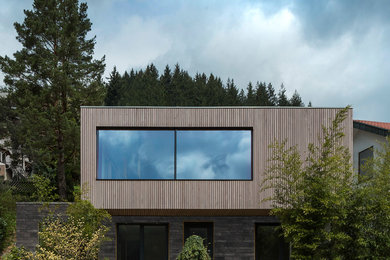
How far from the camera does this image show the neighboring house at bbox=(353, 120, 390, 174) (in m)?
17.2

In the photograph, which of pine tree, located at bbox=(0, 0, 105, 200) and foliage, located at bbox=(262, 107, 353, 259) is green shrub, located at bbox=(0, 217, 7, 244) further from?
foliage, located at bbox=(262, 107, 353, 259)

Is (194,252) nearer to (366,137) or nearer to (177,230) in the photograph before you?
(177,230)

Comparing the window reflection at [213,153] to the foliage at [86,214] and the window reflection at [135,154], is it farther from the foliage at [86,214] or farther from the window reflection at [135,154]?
the foliage at [86,214]

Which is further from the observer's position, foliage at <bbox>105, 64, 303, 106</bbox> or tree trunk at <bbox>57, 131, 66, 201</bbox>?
foliage at <bbox>105, 64, 303, 106</bbox>

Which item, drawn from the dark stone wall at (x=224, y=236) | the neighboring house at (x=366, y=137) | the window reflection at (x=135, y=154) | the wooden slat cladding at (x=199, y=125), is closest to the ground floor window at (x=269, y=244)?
the dark stone wall at (x=224, y=236)

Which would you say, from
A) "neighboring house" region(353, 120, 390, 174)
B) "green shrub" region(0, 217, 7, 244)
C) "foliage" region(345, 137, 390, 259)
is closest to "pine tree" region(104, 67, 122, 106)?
"green shrub" region(0, 217, 7, 244)

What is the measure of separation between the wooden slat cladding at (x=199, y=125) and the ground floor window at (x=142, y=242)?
74.5 inches

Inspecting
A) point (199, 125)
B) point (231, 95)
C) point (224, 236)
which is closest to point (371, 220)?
point (199, 125)

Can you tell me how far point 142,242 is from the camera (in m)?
15.8

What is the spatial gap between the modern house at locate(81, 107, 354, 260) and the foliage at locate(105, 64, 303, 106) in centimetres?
3033

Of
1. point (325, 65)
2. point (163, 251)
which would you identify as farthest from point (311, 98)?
point (163, 251)

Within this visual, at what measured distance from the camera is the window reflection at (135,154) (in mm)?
14055

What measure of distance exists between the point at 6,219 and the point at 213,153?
1191 cm

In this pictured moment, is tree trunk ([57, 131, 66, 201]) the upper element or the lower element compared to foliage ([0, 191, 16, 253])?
upper
